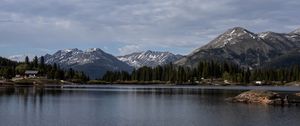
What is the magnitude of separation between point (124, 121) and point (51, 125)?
1107cm

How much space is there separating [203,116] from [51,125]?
85.7ft

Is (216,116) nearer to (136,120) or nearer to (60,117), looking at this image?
(136,120)

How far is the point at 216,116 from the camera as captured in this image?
73.5 meters

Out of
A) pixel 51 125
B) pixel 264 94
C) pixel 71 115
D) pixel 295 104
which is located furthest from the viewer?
pixel 264 94

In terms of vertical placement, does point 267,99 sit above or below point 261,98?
below

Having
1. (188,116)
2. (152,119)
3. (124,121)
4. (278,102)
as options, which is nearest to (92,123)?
(124,121)

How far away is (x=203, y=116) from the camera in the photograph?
242ft

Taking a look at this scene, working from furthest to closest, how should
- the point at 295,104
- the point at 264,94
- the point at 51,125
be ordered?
the point at 264,94, the point at 295,104, the point at 51,125

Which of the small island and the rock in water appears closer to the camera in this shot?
the small island

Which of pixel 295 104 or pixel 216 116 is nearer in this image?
pixel 216 116

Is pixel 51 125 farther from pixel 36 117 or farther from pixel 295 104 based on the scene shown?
pixel 295 104

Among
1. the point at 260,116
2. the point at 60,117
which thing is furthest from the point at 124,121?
the point at 260,116

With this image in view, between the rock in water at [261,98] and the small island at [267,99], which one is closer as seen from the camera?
the small island at [267,99]

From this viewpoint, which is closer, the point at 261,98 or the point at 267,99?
the point at 267,99
